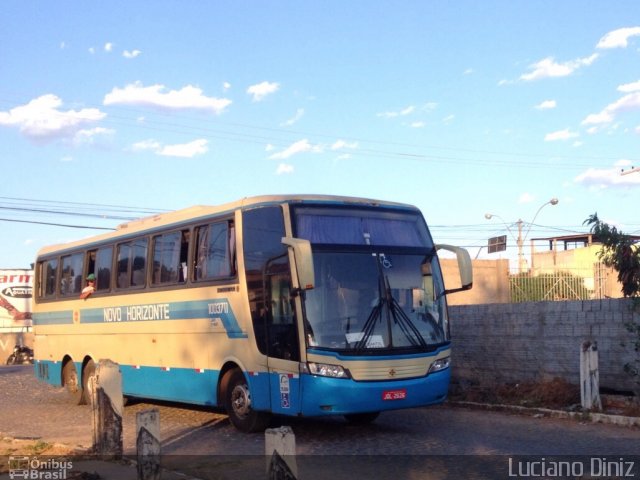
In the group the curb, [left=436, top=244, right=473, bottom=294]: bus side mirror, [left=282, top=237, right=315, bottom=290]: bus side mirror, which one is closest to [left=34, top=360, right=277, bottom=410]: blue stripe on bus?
[left=282, top=237, right=315, bottom=290]: bus side mirror

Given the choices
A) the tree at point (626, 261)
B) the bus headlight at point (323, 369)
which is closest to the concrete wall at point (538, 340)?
the tree at point (626, 261)

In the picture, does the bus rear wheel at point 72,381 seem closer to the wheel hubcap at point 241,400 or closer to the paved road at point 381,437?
the paved road at point 381,437

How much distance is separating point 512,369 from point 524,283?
21649 mm

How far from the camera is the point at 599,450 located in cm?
1068

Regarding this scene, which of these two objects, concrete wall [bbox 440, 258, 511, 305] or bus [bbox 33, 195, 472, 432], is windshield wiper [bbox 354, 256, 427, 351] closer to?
bus [bbox 33, 195, 472, 432]

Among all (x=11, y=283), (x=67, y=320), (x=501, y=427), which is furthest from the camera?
(x=11, y=283)

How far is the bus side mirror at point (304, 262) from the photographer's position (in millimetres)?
10945

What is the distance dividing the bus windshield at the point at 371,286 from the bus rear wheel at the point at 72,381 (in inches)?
354

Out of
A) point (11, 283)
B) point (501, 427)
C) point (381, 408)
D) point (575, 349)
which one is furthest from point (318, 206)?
point (11, 283)

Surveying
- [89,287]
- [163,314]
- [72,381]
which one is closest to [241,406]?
[163,314]

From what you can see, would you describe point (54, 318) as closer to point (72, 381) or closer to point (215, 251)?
point (72, 381)

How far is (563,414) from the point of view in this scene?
14.1 meters

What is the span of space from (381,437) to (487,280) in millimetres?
35980

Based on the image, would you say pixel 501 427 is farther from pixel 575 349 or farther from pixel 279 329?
pixel 279 329
